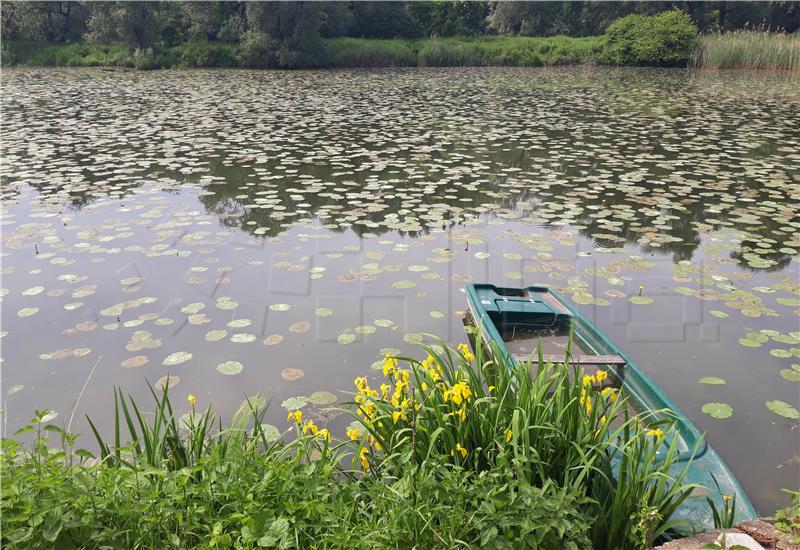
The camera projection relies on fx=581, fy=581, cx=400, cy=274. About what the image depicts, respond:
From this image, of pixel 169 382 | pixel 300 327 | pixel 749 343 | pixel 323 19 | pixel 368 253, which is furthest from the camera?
pixel 323 19

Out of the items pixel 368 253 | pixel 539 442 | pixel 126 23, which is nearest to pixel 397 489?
pixel 539 442

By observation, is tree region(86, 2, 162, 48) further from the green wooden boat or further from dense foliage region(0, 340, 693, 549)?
dense foliage region(0, 340, 693, 549)

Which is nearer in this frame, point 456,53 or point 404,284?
point 404,284

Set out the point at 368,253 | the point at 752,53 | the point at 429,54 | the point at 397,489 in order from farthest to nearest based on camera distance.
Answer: the point at 429,54, the point at 752,53, the point at 368,253, the point at 397,489

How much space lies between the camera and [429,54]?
2475cm

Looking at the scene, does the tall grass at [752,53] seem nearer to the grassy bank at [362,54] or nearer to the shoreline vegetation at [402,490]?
the grassy bank at [362,54]

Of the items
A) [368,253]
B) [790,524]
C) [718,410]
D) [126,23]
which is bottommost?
[718,410]

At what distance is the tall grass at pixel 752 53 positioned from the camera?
18.6 meters

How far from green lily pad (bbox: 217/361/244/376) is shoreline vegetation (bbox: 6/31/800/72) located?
2159 centimetres

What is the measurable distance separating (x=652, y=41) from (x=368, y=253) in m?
23.5

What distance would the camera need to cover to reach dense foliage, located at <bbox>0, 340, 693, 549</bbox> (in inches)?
63.6

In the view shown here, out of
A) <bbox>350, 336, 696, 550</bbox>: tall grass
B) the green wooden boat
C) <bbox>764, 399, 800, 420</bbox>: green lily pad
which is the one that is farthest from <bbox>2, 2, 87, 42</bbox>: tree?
<bbox>764, 399, 800, 420</bbox>: green lily pad

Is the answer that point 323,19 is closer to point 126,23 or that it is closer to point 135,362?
point 126,23

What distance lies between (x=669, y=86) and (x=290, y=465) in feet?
59.1
